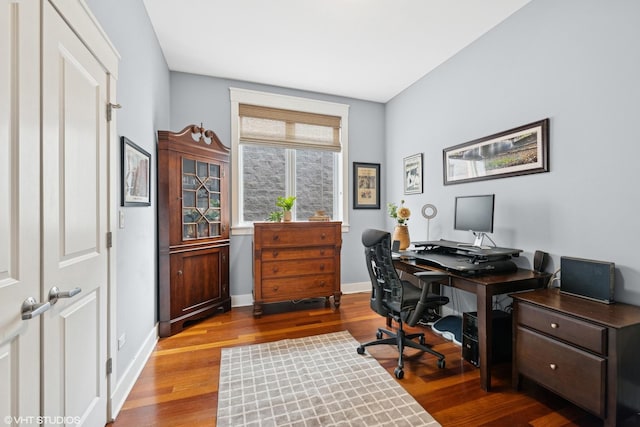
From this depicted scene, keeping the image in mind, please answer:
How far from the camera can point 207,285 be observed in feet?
10.1

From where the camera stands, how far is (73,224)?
1229mm

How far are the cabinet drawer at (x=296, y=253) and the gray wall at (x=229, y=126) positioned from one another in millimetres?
577

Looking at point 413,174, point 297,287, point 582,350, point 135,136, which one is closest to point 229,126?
point 135,136

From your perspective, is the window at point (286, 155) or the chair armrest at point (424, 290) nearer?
the chair armrest at point (424, 290)

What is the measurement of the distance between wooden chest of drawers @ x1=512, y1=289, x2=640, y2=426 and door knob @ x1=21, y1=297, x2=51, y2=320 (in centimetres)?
246

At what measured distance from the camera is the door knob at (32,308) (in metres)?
0.91

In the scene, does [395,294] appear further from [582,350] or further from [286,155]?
[286,155]

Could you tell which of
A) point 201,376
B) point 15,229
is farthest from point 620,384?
point 15,229

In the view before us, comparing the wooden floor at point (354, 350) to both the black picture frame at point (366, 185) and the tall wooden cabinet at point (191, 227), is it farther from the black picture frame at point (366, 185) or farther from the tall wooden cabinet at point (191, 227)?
the black picture frame at point (366, 185)

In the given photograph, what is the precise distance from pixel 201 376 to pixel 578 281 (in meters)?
2.73

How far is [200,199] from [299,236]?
119 centimetres

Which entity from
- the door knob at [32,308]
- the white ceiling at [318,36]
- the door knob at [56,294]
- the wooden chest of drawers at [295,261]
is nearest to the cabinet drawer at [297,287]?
the wooden chest of drawers at [295,261]

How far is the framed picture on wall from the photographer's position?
11.5 feet

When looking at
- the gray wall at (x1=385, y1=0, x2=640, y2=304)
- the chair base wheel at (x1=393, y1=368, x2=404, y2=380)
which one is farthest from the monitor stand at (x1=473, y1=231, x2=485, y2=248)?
the chair base wheel at (x1=393, y1=368, x2=404, y2=380)
